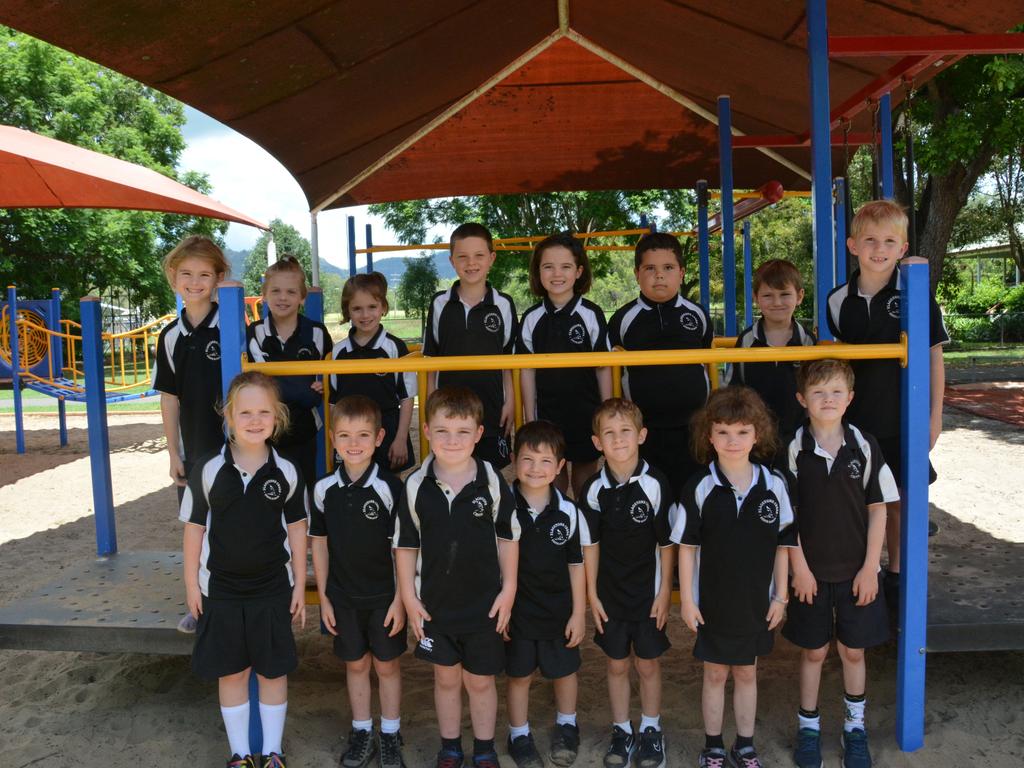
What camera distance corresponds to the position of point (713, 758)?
2.59 m

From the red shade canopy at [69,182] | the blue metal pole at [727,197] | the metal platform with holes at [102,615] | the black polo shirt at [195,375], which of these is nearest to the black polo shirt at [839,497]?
the black polo shirt at [195,375]

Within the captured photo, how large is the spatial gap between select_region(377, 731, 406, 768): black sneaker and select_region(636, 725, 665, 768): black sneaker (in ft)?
2.53

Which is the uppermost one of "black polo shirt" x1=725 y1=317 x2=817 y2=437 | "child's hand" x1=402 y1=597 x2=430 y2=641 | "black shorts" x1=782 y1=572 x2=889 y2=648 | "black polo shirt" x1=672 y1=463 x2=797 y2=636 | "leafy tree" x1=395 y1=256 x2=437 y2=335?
"leafy tree" x1=395 y1=256 x2=437 y2=335

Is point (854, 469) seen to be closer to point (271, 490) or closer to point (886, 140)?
point (271, 490)

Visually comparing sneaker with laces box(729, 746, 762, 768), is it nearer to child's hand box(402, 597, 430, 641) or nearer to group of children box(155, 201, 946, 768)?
group of children box(155, 201, 946, 768)

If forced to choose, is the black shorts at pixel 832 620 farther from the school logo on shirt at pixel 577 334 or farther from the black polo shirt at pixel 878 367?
the school logo on shirt at pixel 577 334

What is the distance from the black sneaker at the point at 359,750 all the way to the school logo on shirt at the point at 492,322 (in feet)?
4.94

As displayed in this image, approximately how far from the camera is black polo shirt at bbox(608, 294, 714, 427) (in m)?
3.07

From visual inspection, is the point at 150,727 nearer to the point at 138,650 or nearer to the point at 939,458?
the point at 138,650

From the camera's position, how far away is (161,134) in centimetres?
3109

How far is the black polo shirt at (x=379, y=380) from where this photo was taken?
135 inches

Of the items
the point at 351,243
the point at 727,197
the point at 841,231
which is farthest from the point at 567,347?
the point at 351,243

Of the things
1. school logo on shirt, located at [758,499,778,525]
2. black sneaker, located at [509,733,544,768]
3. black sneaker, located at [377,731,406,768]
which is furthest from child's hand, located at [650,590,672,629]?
black sneaker, located at [377,731,406,768]

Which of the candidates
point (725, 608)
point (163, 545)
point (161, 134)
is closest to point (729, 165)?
point (725, 608)
